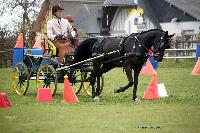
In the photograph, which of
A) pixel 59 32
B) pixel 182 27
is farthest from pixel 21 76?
pixel 182 27

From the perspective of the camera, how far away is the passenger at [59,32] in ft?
61.7

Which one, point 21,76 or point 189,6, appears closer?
point 21,76

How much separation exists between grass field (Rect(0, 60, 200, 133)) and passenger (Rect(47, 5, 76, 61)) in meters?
1.30

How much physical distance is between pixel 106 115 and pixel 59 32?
5673mm

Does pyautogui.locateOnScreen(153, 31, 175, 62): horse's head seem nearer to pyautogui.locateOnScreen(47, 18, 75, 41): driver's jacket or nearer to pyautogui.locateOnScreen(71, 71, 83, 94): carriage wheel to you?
pyautogui.locateOnScreen(71, 71, 83, 94): carriage wheel

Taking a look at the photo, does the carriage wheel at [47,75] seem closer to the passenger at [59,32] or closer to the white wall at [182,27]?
the passenger at [59,32]

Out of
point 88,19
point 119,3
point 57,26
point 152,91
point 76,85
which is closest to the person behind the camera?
point 152,91

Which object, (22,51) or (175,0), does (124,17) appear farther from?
(22,51)

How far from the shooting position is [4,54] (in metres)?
40.8

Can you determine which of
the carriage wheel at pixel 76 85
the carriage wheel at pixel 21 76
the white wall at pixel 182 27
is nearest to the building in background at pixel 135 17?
the white wall at pixel 182 27

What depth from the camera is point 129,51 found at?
1744 centimetres

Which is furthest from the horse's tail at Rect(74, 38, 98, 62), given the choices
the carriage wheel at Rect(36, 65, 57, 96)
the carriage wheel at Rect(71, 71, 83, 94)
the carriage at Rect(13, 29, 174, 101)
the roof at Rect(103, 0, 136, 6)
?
the roof at Rect(103, 0, 136, 6)

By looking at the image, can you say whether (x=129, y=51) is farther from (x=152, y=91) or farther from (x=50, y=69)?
(x=50, y=69)

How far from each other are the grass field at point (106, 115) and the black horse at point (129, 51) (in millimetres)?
699
